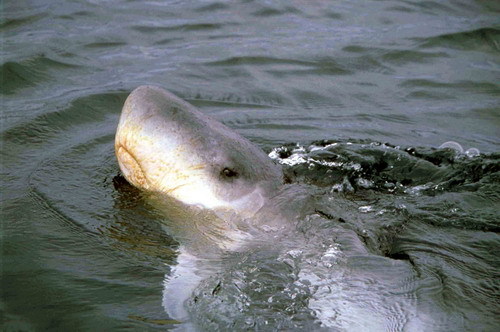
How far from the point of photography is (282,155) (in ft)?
17.3

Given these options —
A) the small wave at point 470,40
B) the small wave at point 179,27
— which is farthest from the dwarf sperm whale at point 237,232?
the small wave at point 470,40

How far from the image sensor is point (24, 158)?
16.6ft

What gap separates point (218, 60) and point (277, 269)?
4401 mm

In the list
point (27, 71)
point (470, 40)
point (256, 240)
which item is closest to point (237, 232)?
point (256, 240)

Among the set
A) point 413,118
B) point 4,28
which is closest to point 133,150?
point 413,118

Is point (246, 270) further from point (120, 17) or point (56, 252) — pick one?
point (120, 17)

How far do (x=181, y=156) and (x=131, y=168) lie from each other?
303 mm

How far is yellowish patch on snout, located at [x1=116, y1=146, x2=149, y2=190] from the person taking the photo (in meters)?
4.02

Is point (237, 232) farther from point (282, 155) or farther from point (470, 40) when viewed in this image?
point (470, 40)

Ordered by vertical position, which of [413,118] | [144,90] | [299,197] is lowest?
[413,118]

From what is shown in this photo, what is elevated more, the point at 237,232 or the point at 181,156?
the point at 181,156

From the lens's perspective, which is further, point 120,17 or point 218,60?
point 120,17

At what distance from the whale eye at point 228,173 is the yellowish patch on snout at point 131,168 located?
1.38ft

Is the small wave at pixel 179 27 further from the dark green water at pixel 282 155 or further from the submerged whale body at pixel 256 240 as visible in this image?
the submerged whale body at pixel 256 240
